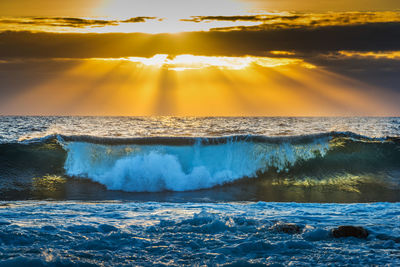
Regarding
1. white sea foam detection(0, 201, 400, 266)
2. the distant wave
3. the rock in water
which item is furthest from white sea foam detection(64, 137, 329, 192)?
the rock in water

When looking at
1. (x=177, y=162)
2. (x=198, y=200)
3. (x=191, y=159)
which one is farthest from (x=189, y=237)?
(x=191, y=159)

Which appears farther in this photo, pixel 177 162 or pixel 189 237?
pixel 177 162

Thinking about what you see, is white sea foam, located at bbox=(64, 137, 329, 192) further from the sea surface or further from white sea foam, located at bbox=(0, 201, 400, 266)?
white sea foam, located at bbox=(0, 201, 400, 266)

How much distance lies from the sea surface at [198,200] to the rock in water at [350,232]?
0.51ft

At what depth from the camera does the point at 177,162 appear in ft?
51.4

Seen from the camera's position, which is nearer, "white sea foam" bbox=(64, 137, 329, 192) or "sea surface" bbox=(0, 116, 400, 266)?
"sea surface" bbox=(0, 116, 400, 266)

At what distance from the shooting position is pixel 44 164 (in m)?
17.0

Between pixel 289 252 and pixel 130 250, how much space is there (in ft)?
8.64

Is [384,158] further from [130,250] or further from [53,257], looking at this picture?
[53,257]

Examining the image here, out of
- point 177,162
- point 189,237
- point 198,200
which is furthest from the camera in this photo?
point 177,162

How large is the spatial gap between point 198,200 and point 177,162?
3635 mm

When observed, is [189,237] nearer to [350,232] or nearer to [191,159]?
[350,232]

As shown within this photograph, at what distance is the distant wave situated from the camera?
15.0 metres

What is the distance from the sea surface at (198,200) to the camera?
6504mm
